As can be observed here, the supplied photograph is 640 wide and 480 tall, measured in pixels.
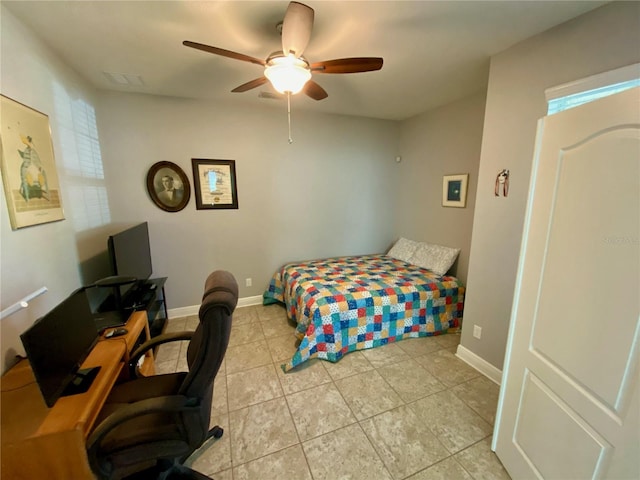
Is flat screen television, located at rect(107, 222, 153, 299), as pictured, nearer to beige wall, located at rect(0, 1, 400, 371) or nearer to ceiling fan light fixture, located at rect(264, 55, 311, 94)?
beige wall, located at rect(0, 1, 400, 371)

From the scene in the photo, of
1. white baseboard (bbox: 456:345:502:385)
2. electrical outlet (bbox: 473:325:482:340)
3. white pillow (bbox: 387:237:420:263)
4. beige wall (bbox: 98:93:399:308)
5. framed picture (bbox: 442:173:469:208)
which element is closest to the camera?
white baseboard (bbox: 456:345:502:385)

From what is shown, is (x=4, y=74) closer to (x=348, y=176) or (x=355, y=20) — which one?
(x=355, y=20)

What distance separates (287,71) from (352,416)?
2281mm

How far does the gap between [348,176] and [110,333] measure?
3123 millimetres

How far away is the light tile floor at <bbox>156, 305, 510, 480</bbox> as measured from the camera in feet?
4.75

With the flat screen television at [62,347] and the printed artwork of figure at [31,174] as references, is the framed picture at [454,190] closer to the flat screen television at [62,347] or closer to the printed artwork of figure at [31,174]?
the flat screen television at [62,347]

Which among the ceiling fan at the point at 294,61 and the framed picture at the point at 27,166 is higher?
the ceiling fan at the point at 294,61

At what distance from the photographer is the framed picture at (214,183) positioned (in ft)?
9.98

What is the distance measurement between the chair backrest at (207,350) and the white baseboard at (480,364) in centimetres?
219

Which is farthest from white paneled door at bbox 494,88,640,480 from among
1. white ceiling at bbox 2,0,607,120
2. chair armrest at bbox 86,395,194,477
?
chair armrest at bbox 86,395,194,477

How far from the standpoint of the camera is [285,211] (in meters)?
3.49

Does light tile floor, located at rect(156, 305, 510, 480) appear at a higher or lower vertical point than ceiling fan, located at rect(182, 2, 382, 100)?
lower

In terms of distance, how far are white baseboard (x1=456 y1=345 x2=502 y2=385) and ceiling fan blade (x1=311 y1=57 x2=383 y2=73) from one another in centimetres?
242

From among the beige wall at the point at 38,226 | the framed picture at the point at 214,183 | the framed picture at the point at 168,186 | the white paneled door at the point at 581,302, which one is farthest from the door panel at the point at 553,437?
the framed picture at the point at 168,186
